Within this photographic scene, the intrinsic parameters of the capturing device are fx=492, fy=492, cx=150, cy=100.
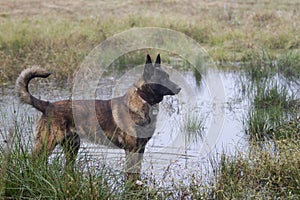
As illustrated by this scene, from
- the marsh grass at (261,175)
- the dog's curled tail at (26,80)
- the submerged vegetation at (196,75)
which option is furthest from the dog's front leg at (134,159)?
the dog's curled tail at (26,80)

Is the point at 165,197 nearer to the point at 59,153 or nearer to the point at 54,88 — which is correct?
the point at 59,153

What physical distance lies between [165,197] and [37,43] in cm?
716

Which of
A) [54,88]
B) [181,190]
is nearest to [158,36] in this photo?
[54,88]

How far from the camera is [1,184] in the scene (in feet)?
11.1

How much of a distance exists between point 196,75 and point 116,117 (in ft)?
14.9

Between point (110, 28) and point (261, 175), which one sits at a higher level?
point (110, 28)

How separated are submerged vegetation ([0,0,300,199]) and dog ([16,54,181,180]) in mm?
240

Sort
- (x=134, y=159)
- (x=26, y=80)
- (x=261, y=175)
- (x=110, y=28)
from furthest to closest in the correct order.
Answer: (x=110, y=28)
(x=134, y=159)
(x=26, y=80)
(x=261, y=175)

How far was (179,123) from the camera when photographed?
253 inches

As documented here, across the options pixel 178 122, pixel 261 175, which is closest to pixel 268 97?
pixel 178 122

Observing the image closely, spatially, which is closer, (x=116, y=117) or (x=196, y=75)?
(x=116, y=117)

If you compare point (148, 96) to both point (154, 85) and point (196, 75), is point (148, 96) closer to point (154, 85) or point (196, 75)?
point (154, 85)

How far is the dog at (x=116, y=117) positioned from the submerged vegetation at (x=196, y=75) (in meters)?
0.24

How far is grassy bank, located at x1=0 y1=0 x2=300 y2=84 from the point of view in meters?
9.55
